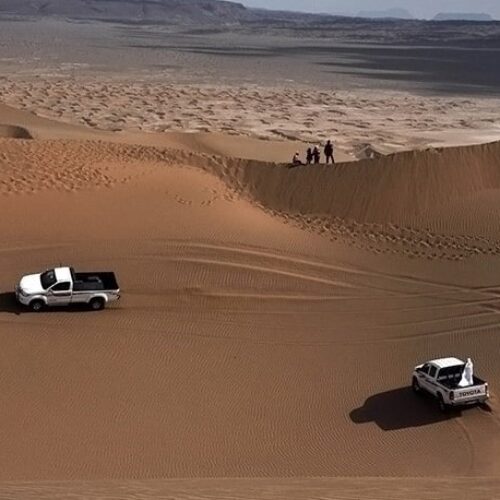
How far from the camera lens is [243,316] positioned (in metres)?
17.5

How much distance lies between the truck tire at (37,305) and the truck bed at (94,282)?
27.3 inches

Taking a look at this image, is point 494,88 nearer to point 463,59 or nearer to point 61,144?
point 463,59

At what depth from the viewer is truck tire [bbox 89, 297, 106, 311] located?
667 inches

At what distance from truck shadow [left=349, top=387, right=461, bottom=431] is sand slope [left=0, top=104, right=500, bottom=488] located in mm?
39

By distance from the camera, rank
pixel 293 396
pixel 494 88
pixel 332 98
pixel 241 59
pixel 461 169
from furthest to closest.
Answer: pixel 241 59 → pixel 494 88 → pixel 332 98 → pixel 461 169 → pixel 293 396

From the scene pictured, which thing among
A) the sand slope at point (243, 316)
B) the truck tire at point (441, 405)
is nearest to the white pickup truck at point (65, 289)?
the sand slope at point (243, 316)

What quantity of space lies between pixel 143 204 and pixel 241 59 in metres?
70.7

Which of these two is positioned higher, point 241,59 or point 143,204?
point 143,204

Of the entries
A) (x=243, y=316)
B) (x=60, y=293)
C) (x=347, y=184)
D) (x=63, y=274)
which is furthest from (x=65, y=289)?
(x=347, y=184)

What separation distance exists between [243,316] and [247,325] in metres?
0.41

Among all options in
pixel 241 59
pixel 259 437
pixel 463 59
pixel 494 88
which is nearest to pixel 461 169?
pixel 259 437

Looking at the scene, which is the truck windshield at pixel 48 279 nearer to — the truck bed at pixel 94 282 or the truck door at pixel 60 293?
the truck door at pixel 60 293

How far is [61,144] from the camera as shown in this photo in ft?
85.5

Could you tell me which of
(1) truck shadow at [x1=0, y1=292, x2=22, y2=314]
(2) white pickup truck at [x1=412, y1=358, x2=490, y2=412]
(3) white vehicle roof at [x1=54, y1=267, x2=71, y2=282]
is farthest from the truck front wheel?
(1) truck shadow at [x1=0, y1=292, x2=22, y2=314]
